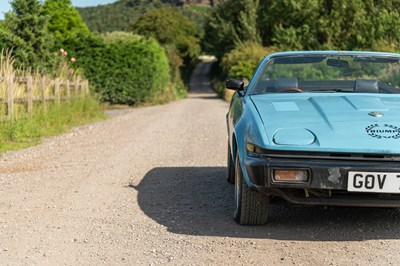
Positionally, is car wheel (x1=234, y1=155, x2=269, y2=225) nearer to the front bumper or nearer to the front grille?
the front bumper

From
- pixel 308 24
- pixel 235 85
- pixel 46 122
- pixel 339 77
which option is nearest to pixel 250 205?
pixel 235 85

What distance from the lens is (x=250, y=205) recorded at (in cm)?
499

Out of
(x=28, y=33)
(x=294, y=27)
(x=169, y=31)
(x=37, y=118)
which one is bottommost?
(x=37, y=118)

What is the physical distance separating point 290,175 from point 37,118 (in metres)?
11.0

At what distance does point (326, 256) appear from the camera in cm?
425

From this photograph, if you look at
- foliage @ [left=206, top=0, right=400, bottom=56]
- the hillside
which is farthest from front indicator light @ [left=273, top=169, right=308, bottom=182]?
the hillside

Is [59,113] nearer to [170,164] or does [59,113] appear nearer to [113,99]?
[170,164]

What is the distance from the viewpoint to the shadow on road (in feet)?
16.1

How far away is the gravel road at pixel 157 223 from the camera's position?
4.28 metres

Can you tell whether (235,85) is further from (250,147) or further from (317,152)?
(317,152)

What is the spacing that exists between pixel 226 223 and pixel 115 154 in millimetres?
5060

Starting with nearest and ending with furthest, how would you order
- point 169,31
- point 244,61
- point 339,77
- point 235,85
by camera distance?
1. point 235,85
2. point 339,77
3. point 244,61
4. point 169,31

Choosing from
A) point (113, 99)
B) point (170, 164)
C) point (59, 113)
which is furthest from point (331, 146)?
point (113, 99)

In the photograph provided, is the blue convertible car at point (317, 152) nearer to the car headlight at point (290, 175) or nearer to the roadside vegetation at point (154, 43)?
the car headlight at point (290, 175)
